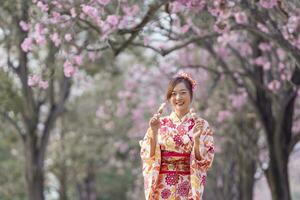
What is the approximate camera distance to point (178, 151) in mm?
6148

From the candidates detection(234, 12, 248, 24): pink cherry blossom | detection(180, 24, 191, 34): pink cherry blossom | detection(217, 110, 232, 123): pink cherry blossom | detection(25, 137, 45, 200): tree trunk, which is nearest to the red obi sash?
detection(234, 12, 248, 24): pink cherry blossom

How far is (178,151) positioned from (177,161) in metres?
0.09

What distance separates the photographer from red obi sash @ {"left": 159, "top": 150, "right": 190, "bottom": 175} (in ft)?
20.2

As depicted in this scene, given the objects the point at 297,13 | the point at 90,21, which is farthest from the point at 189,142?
the point at 90,21

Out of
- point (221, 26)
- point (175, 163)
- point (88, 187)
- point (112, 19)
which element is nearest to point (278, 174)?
point (221, 26)

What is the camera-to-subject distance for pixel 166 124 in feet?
20.4

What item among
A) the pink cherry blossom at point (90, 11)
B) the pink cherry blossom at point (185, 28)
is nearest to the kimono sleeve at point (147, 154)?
the pink cherry blossom at point (90, 11)

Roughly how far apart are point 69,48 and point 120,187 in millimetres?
20812

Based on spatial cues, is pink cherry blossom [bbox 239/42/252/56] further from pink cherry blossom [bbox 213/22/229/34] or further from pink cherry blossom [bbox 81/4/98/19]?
pink cherry blossom [bbox 81/4/98/19]

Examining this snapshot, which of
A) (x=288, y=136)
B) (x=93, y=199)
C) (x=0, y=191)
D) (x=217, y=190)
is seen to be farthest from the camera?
(x=93, y=199)

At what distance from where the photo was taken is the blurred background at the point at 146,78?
926 cm

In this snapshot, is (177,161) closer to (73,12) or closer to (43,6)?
(73,12)

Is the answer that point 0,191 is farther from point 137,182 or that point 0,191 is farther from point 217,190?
point 217,190

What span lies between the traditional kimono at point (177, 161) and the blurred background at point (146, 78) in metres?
2.76
